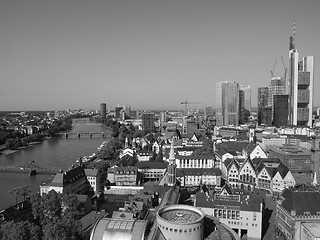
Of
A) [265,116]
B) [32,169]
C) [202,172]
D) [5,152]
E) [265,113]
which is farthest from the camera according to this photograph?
[265,113]

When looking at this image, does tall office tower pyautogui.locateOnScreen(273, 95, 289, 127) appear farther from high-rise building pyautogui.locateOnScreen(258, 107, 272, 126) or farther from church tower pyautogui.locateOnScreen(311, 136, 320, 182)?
church tower pyautogui.locateOnScreen(311, 136, 320, 182)

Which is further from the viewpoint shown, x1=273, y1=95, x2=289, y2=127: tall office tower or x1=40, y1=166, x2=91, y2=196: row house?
x1=273, y1=95, x2=289, y2=127: tall office tower

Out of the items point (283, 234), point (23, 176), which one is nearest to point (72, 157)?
point (23, 176)

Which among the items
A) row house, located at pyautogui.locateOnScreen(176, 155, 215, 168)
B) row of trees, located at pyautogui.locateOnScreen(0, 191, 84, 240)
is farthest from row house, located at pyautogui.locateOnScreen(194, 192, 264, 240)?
row house, located at pyautogui.locateOnScreen(176, 155, 215, 168)

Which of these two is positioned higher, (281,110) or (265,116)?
(281,110)

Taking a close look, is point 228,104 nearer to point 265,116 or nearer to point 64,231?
point 265,116

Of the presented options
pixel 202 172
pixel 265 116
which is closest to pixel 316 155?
pixel 202 172

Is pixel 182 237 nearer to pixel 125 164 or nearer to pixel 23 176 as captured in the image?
pixel 125 164
